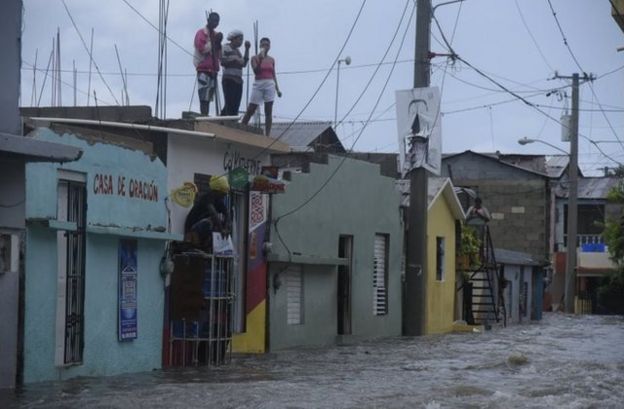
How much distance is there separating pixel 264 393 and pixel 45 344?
2777mm

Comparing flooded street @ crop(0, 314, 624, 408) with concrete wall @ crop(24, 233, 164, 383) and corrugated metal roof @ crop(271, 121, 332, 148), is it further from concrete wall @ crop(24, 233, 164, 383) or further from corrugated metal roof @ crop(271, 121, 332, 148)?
corrugated metal roof @ crop(271, 121, 332, 148)

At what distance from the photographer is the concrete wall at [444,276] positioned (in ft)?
106

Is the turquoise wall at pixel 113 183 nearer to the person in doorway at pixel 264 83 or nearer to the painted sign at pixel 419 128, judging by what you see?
the person in doorway at pixel 264 83

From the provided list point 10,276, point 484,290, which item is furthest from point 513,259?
point 10,276

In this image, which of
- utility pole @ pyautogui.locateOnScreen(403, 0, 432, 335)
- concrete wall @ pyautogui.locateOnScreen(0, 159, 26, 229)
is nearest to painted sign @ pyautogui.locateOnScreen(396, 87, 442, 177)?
utility pole @ pyautogui.locateOnScreen(403, 0, 432, 335)

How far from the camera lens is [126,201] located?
56.5ft

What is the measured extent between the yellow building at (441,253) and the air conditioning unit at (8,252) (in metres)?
19.0

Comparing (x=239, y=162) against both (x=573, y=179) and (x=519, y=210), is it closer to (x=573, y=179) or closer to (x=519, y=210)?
(x=573, y=179)

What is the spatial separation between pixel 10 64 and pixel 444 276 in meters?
22.0

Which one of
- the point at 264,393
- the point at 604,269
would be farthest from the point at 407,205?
the point at 604,269

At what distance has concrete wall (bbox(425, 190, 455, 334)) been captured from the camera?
32.3 metres

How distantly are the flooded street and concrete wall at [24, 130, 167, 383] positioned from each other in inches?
15.3

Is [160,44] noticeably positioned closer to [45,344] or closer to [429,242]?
[45,344]

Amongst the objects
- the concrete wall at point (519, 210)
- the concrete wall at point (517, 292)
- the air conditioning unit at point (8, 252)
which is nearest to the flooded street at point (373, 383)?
the air conditioning unit at point (8, 252)
